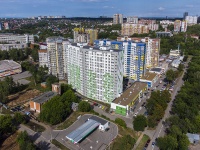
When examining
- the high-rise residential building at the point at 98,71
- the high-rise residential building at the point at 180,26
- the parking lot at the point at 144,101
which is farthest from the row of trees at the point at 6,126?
the high-rise residential building at the point at 180,26

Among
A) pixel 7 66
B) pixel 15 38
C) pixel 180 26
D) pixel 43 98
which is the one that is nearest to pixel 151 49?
pixel 43 98

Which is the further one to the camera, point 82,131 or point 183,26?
point 183,26

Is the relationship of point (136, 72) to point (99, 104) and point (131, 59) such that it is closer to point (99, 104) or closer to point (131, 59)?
point (131, 59)

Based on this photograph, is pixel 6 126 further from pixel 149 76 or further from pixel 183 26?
pixel 183 26

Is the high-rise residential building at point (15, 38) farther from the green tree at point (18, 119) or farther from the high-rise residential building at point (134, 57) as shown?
the green tree at point (18, 119)

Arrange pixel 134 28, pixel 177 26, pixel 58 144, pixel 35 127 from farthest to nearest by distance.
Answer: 1. pixel 177 26
2. pixel 134 28
3. pixel 35 127
4. pixel 58 144

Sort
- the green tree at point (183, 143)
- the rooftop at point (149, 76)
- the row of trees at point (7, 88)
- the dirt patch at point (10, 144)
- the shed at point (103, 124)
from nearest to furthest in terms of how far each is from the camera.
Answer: the green tree at point (183, 143)
the dirt patch at point (10, 144)
the shed at point (103, 124)
the row of trees at point (7, 88)
the rooftop at point (149, 76)

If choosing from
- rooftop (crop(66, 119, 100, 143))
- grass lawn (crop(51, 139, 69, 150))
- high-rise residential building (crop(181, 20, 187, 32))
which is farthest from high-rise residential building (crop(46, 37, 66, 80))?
high-rise residential building (crop(181, 20, 187, 32))
